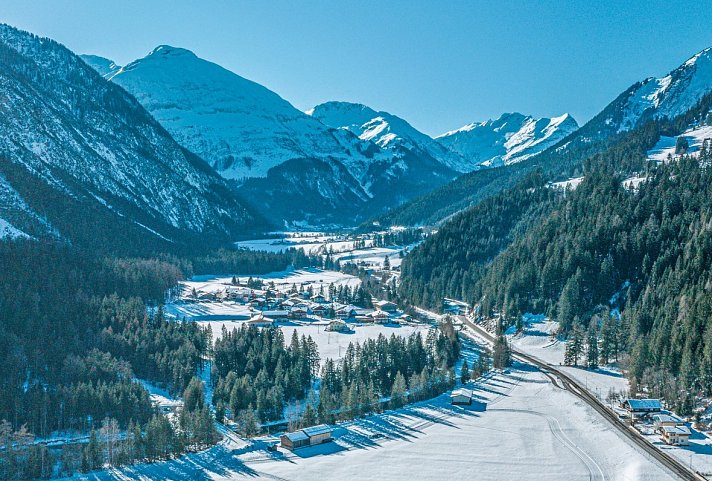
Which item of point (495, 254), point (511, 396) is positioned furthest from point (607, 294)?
point (495, 254)

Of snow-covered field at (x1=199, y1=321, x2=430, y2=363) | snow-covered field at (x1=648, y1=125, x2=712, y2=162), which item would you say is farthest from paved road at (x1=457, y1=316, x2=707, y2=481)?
snow-covered field at (x1=648, y1=125, x2=712, y2=162)

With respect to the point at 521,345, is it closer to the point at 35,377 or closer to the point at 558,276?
the point at 558,276

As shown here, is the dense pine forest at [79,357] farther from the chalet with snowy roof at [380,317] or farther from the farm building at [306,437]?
the chalet with snowy roof at [380,317]

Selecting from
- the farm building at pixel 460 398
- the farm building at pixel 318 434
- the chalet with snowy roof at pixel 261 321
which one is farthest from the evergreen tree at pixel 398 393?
the chalet with snowy roof at pixel 261 321

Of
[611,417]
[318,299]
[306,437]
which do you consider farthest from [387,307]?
[306,437]

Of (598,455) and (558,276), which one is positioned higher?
(558,276)

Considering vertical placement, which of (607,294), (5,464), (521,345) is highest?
(607,294)

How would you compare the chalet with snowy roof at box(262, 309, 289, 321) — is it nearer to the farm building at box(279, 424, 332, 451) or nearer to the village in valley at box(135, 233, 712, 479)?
the village in valley at box(135, 233, 712, 479)
